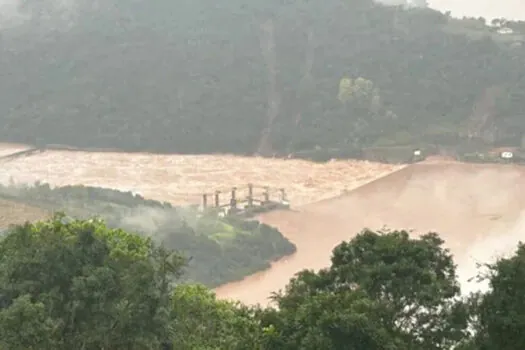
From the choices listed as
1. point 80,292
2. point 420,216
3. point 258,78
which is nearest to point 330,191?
point 420,216

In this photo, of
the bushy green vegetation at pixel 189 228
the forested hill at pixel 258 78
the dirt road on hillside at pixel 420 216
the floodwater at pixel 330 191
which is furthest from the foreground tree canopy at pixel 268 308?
the forested hill at pixel 258 78

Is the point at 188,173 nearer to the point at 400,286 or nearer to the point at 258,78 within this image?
the point at 258,78

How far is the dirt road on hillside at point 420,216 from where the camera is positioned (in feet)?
107

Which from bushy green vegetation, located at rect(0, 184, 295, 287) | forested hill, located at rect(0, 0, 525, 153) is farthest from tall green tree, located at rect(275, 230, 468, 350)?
forested hill, located at rect(0, 0, 525, 153)

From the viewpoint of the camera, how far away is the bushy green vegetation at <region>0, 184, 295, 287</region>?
31.9 m

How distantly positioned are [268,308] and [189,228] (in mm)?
23385

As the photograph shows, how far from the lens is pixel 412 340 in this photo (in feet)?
33.2

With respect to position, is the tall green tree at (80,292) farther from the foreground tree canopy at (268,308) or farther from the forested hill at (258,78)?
the forested hill at (258,78)

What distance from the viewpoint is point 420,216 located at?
133 ft

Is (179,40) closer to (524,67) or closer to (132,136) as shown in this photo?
(132,136)

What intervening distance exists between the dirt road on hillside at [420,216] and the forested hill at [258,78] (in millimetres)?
9273

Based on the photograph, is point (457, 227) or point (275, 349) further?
point (457, 227)

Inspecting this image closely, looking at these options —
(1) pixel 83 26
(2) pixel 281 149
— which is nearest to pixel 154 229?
(2) pixel 281 149

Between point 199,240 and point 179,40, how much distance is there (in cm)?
4496
